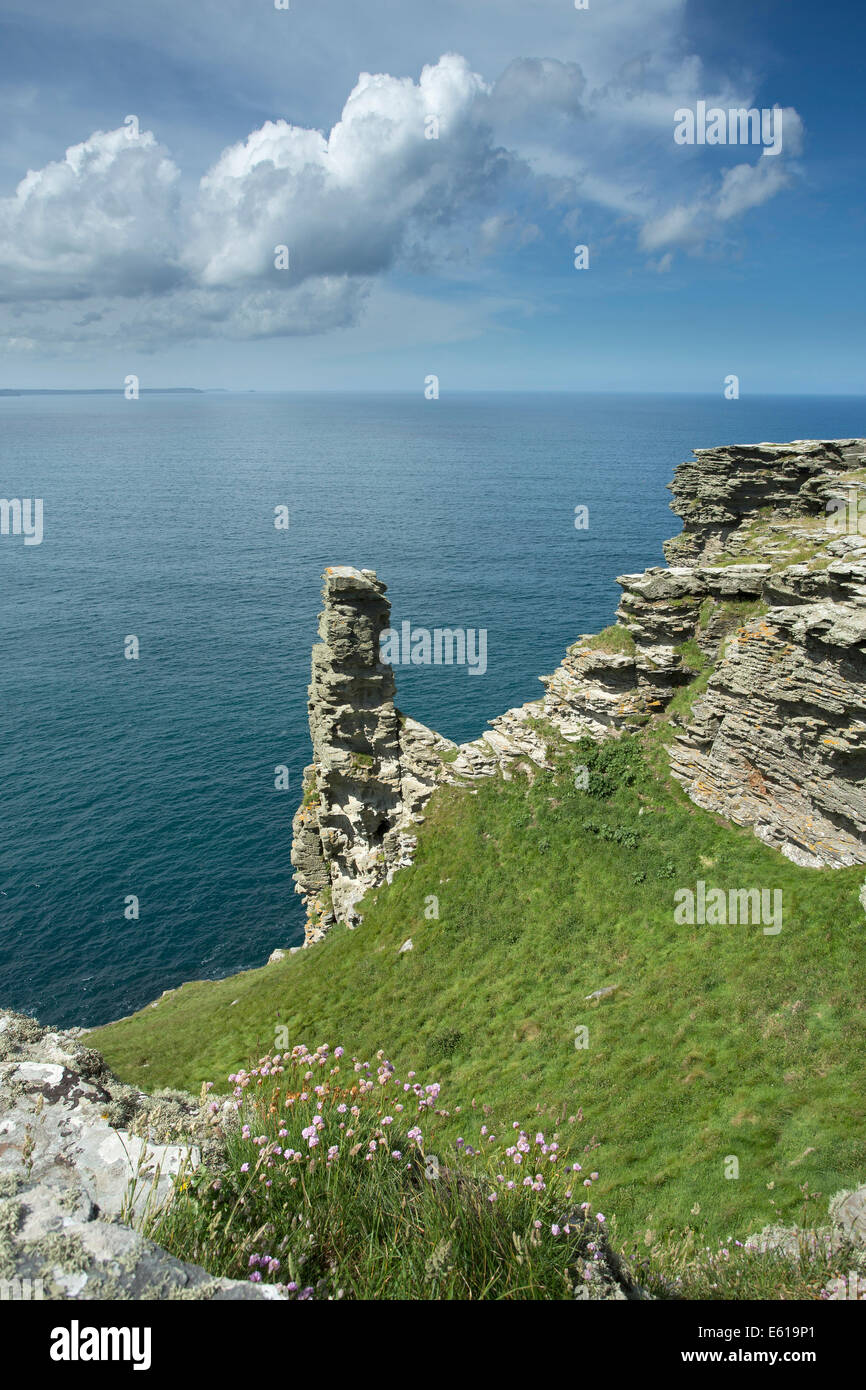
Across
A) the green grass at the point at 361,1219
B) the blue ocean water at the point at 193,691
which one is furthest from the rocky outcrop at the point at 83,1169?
the blue ocean water at the point at 193,691

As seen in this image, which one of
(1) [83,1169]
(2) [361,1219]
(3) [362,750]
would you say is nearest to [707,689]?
(3) [362,750]

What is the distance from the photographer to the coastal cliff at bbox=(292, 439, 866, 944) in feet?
95.7

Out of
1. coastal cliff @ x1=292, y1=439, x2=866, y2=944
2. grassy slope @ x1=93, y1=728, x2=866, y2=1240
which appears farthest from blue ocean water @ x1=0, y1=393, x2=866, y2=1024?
coastal cliff @ x1=292, y1=439, x2=866, y2=944

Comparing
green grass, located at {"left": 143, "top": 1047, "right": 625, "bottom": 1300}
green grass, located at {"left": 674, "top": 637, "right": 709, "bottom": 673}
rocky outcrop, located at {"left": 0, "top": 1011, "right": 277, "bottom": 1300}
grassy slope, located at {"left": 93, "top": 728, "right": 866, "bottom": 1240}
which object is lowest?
grassy slope, located at {"left": 93, "top": 728, "right": 866, "bottom": 1240}

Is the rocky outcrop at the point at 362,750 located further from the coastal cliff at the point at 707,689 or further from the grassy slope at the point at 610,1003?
the grassy slope at the point at 610,1003

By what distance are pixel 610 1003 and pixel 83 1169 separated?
84.5 ft

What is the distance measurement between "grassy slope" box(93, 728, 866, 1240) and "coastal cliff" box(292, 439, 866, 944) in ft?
6.49

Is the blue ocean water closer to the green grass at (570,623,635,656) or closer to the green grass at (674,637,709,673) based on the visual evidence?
the green grass at (570,623,635,656)

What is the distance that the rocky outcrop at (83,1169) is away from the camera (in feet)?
21.0

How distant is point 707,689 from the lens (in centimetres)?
3553

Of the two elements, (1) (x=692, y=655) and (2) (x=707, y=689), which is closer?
(2) (x=707, y=689)

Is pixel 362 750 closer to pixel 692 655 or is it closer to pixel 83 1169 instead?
pixel 692 655
